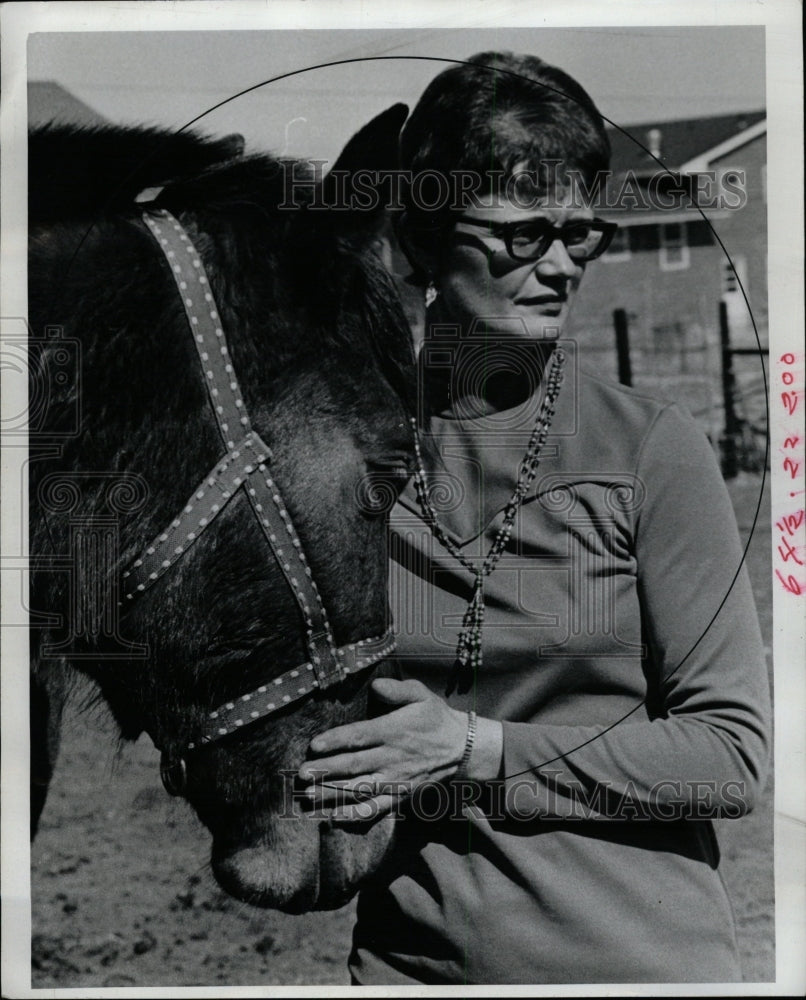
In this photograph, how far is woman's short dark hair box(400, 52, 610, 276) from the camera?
2.51 m

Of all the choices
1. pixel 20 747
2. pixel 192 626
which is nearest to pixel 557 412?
pixel 192 626

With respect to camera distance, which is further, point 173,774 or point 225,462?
point 173,774

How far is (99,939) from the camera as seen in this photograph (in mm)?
2586

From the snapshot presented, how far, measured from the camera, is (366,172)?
2.50 metres

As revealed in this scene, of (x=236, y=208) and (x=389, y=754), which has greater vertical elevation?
(x=236, y=208)

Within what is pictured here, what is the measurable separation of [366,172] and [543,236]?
0.39m

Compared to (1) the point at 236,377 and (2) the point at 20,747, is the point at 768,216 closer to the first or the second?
(1) the point at 236,377

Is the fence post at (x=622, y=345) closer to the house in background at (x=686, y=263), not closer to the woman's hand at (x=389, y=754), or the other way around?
the house in background at (x=686, y=263)

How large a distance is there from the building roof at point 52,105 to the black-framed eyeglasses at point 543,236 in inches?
32.8

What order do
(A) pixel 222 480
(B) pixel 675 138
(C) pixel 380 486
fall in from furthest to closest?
(B) pixel 675 138, (C) pixel 380 486, (A) pixel 222 480

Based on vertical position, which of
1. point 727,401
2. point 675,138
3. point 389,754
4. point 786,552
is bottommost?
point 389,754
